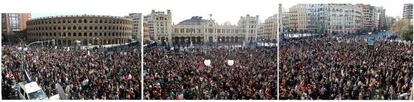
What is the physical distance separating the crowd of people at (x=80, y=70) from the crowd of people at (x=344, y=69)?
5.38ft

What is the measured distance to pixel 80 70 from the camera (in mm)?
5812

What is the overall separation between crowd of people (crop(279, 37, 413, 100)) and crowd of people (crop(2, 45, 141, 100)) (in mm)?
1640

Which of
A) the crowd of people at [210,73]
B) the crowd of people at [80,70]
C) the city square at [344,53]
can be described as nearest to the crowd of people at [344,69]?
the city square at [344,53]

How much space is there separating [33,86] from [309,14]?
305 centimetres

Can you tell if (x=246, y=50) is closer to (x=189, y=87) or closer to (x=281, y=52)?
(x=281, y=52)

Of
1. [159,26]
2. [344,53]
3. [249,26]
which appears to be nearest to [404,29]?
[344,53]

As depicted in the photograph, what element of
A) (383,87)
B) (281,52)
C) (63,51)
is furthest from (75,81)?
(383,87)

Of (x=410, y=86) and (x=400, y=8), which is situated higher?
(x=400, y=8)

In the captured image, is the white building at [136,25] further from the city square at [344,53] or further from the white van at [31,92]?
the city square at [344,53]

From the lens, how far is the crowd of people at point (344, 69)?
5578mm

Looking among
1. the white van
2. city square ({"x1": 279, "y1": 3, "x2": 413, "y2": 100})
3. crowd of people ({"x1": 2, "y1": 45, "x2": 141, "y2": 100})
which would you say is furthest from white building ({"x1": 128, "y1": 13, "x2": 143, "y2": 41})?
city square ({"x1": 279, "y1": 3, "x2": 413, "y2": 100})

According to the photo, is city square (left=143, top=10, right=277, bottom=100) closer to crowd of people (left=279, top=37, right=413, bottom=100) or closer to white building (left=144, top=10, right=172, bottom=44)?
white building (left=144, top=10, right=172, bottom=44)

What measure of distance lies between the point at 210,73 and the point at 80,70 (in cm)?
141

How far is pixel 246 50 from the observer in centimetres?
566
